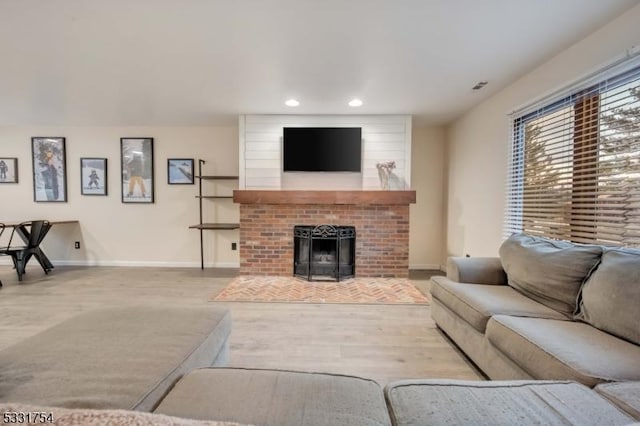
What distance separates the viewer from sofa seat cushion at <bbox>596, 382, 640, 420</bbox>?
2.92 ft

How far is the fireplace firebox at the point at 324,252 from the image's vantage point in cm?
406

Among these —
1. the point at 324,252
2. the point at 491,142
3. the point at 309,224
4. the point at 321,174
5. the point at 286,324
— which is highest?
the point at 491,142

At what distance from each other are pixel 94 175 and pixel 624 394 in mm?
6218

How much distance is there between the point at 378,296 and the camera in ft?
10.8

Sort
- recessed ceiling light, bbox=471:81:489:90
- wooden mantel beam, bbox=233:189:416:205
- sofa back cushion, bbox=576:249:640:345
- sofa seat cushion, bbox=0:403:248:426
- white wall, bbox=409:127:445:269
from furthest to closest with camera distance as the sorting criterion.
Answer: white wall, bbox=409:127:445:269, wooden mantel beam, bbox=233:189:416:205, recessed ceiling light, bbox=471:81:489:90, sofa back cushion, bbox=576:249:640:345, sofa seat cushion, bbox=0:403:248:426

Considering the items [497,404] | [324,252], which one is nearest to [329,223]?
[324,252]

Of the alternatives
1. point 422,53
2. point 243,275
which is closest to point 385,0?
point 422,53

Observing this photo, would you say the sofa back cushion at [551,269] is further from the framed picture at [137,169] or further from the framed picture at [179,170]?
the framed picture at [137,169]

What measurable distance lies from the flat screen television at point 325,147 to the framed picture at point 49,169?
12.6 feet

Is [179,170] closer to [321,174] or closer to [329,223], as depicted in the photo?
[321,174]

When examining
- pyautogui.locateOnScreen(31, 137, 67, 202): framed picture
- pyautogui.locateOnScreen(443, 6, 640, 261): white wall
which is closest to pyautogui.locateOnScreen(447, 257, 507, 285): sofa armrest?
pyautogui.locateOnScreen(443, 6, 640, 261): white wall

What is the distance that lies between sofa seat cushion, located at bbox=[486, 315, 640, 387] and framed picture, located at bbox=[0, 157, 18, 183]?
694cm

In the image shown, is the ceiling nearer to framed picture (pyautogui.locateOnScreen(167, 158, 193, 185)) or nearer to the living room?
the living room

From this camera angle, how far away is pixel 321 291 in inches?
138
